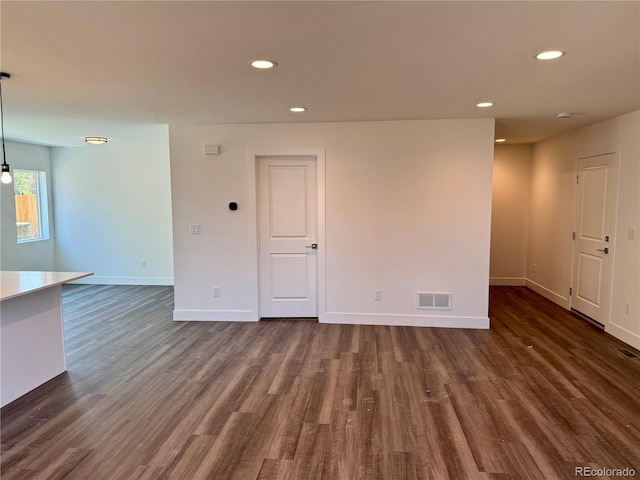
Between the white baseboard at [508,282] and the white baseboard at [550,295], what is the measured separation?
117 mm

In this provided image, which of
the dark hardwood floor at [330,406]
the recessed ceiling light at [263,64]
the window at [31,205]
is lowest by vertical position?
the dark hardwood floor at [330,406]

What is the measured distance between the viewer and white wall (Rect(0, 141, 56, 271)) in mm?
6043

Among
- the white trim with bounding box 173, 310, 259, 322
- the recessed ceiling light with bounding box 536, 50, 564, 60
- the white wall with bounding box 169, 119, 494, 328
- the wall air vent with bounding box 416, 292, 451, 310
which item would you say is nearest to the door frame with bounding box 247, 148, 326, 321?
the white wall with bounding box 169, 119, 494, 328

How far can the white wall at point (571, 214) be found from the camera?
3.96 m

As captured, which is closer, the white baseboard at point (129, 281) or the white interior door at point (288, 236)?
the white interior door at point (288, 236)

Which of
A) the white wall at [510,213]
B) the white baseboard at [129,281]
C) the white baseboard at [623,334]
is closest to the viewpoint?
the white baseboard at [623,334]

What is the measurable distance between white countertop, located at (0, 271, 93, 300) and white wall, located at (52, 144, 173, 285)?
3443 mm

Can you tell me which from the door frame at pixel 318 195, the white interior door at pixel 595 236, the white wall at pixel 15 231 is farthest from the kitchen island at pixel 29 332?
the white interior door at pixel 595 236

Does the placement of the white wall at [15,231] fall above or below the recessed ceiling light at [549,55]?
below

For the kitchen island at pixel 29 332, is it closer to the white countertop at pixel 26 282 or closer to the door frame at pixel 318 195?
the white countertop at pixel 26 282

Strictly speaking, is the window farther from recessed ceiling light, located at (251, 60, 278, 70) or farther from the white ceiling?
recessed ceiling light, located at (251, 60, 278, 70)

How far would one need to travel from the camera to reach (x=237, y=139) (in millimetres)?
4664

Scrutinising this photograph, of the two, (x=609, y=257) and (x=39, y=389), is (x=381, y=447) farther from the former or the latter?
(x=609, y=257)

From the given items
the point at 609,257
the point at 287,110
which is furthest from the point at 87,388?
the point at 609,257
